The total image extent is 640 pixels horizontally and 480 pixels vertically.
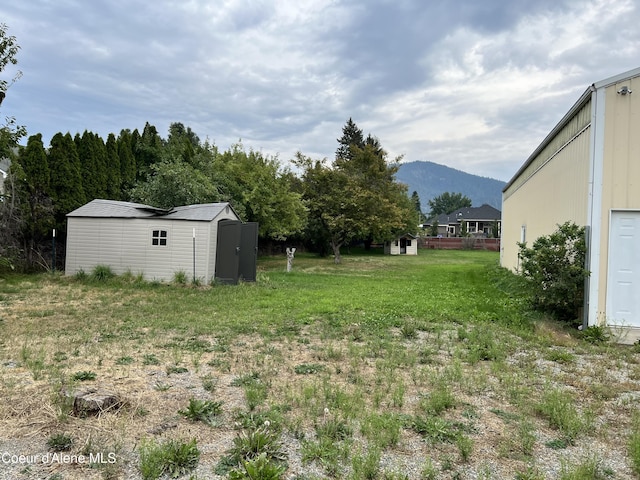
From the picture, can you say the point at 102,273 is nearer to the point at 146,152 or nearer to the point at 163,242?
the point at 163,242

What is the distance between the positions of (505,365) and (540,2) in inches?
307

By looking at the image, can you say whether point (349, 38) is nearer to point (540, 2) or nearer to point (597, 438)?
point (540, 2)

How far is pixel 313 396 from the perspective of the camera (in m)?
3.52

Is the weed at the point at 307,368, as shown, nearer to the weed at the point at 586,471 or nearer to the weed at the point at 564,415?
the weed at the point at 564,415

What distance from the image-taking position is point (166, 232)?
11141 millimetres

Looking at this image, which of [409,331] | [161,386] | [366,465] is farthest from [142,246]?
[366,465]

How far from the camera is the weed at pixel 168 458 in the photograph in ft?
7.59

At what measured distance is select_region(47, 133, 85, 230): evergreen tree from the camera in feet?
41.9

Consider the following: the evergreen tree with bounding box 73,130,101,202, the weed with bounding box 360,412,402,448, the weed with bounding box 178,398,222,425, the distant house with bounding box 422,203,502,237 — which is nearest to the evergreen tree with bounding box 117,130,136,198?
the evergreen tree with bounding box 73,130,101,202

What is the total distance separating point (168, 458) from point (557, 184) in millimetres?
8975

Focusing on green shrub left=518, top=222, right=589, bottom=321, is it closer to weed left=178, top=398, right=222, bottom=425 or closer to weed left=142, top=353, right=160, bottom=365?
weed left=178, top=398, right=222, bottom=425

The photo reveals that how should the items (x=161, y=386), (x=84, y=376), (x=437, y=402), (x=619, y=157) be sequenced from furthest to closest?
(x=619, y=157), (x=84, y=376), (x=161, y=386), (x=437, y=402)

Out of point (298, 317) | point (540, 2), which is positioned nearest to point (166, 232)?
point (298, 317)

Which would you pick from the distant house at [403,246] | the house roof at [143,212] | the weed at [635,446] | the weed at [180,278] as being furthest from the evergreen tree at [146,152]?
the distant house at [403,246]
